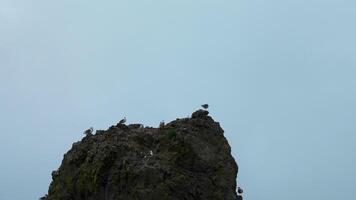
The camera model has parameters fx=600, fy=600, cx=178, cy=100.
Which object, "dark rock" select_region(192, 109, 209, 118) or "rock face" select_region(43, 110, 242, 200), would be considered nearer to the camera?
"rock face" select_region(43, 110, 242, 200)

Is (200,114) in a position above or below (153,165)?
above

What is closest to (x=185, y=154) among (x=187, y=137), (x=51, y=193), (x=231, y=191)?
(x=187, y=137)

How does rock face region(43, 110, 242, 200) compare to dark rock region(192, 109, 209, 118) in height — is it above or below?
below

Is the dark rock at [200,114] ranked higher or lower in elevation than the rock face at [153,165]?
higher

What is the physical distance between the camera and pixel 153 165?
125ft

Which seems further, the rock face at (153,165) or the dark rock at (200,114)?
the dark rock at (200,114)

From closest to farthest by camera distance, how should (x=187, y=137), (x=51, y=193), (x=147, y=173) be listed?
(x=147, y=173) < (x=187, y=137) < (x=51, y=193)

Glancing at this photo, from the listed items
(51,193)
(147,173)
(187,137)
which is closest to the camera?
(147,173)

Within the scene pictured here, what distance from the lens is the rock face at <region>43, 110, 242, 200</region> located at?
123 feet

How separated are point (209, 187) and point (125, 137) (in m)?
6.81

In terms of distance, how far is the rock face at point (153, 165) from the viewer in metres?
37.6

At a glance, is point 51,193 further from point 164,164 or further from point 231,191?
point 231,191

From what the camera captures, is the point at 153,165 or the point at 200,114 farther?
the point at 200,114

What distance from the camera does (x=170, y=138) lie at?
4044cm
